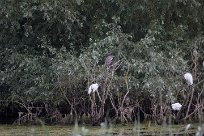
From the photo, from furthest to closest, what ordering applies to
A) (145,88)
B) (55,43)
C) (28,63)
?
(55,43) → (28,63) → (145,88)

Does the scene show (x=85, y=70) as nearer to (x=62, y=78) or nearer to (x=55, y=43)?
(x=62, y=78)

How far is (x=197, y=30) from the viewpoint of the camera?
11109 millimetres

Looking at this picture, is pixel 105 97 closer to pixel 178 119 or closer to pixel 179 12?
pixel 178 119

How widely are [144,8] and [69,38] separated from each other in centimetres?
168

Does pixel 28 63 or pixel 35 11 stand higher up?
Result: pixel 35 11

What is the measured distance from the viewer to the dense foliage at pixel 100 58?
31.4ft

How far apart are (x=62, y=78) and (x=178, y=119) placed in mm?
2366

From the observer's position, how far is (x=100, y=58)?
994 cm

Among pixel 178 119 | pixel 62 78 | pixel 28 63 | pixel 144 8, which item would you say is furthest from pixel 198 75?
pixel 28 63

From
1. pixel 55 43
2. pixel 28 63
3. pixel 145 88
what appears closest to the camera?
pixel 145 88

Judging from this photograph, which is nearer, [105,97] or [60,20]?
[105,97]

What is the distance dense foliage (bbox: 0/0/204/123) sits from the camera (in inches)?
377

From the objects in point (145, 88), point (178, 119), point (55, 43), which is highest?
point (55, 43)

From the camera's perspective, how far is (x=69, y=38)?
1066 centimetres
